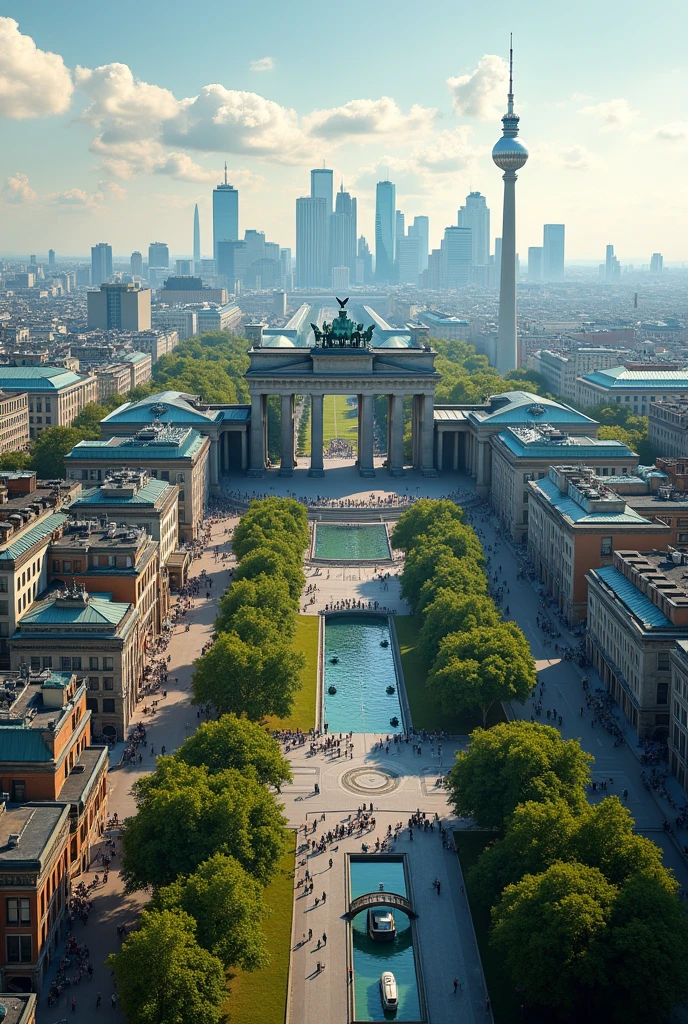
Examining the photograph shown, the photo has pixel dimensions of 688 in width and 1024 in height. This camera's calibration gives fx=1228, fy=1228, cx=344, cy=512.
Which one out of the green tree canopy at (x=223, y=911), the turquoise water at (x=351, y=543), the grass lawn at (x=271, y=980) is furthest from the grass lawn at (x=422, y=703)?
the green tree canopy at (x=223, y=911)

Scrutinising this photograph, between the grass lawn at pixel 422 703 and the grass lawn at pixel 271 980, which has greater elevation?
the grass lawn at pixel 422 703

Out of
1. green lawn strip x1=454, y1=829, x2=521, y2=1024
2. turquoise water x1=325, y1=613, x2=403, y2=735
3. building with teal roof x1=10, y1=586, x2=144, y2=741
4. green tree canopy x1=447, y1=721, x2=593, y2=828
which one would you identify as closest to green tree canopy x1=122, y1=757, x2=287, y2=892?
green lawn strip x1=454, y1=829, x2=521, y2=1024

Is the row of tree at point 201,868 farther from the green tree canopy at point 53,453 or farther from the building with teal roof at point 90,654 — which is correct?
the green tree canopy at point 53,453

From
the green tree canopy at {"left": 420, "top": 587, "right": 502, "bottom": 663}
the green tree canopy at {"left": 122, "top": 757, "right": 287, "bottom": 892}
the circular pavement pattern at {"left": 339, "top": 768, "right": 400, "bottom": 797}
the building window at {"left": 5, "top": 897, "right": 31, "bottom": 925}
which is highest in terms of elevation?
the green tree canopy at {"left": 420, "top": 587, "right": 502, "bottom": 663}

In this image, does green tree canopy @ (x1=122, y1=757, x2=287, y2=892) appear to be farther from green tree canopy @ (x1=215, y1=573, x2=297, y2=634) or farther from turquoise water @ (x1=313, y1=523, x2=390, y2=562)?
turquoise water @ (x1=313, y1=523, x2=390, y2=562)

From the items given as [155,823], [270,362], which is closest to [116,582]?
[155,823]

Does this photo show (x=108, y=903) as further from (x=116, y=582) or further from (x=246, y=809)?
(x=116, y=582)
